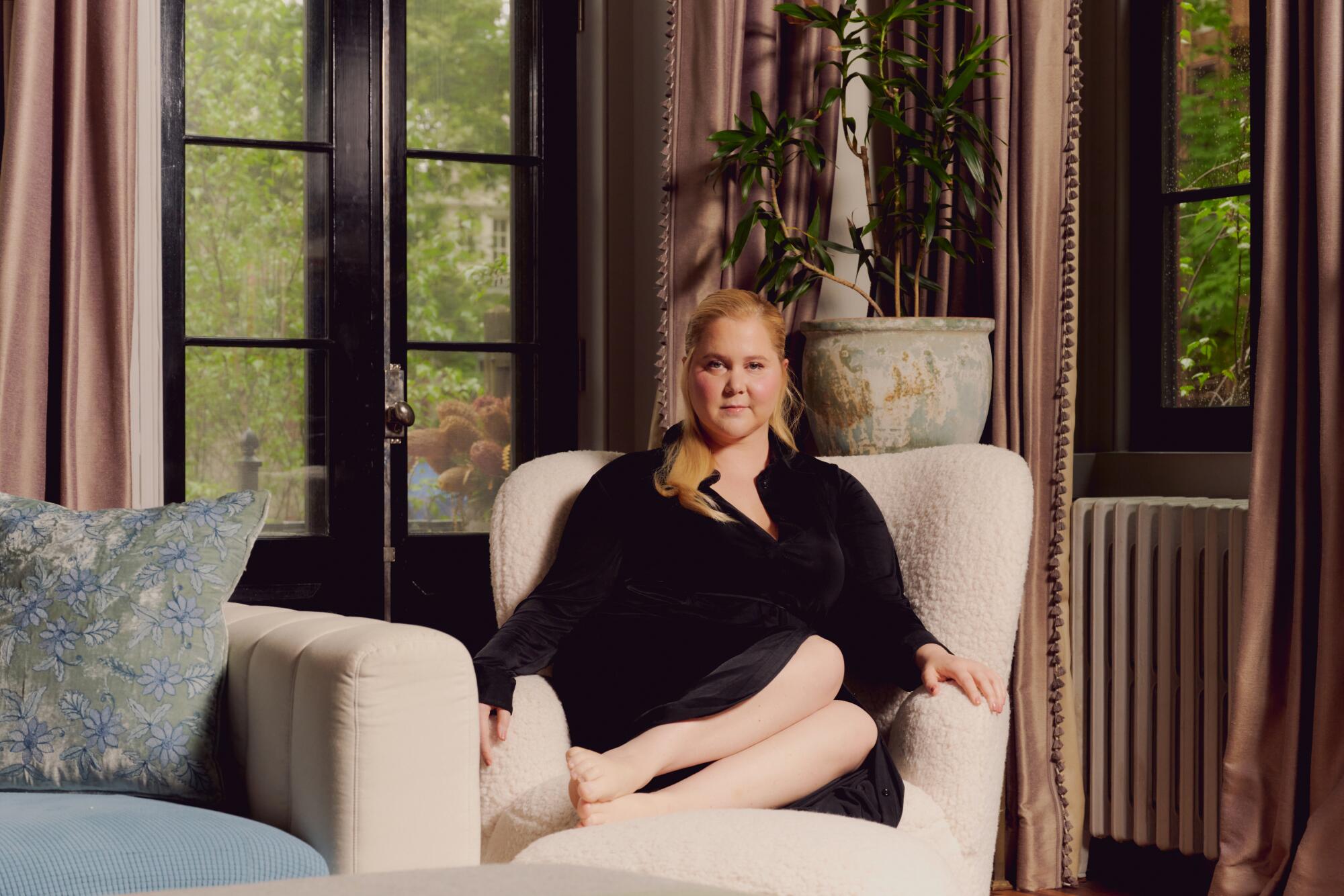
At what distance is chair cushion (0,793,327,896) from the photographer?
137 centimetres

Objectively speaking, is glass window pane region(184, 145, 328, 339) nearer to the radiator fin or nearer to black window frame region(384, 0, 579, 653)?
black window frame region(384, 0, 579, 653)

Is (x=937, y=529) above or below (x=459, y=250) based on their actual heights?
below

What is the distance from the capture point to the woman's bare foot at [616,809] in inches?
60.8

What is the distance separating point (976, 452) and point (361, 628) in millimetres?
992

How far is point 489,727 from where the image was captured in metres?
1.79

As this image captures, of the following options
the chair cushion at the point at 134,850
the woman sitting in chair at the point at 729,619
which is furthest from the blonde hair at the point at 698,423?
the chair cushion at the point at 134,850

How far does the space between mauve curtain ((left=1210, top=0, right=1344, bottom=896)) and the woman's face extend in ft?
3.03

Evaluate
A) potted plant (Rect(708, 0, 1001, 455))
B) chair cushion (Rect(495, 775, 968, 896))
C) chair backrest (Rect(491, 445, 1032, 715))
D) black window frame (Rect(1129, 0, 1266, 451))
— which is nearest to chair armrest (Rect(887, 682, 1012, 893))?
chair backrest (Rect(491, 445, 1032, 715))

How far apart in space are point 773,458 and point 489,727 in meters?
0.64

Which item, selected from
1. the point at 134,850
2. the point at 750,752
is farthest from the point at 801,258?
the point at 134,850

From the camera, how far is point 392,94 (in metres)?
2.91

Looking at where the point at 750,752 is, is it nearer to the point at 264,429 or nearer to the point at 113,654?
the point at 113,654

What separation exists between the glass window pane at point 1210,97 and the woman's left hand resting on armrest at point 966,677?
1.56 metres

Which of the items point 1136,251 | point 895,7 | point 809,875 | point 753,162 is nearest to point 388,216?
point 753,162
